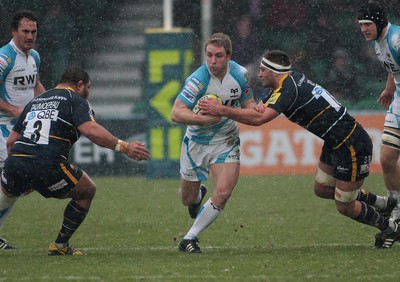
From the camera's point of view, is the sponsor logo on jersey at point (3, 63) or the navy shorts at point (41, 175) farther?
the sponsor logo on jersey at point (3, 63)

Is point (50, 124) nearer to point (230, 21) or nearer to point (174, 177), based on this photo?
point (174, 177)

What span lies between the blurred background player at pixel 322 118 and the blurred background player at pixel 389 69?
0.84m

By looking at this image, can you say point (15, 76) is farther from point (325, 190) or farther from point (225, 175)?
point (325, 190)

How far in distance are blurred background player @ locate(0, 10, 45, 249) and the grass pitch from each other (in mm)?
1417

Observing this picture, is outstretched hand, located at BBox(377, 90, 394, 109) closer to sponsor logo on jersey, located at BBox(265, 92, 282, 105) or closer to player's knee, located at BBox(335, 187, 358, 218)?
player's knee, located at BBox(335, 187, 358, 218)

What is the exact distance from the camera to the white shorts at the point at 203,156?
37.0 feet

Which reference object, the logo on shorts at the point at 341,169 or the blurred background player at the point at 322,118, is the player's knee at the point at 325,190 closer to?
the blurred background player at the point at 322,118

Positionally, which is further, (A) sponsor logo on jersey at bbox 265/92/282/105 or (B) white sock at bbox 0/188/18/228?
(B) white sock at bbox 0/188/18/228

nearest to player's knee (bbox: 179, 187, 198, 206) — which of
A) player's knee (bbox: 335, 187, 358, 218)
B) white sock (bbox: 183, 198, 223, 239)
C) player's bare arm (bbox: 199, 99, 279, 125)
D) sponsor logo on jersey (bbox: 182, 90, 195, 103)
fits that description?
white sock (bbox: 183, 198, 223, 239)

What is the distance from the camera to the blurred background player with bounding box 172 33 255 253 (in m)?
11.0

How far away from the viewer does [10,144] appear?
10859 millimetres

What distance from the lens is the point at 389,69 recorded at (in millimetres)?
11961

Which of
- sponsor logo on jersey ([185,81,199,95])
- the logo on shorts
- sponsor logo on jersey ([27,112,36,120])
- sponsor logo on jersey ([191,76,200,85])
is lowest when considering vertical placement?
the logo on shorts

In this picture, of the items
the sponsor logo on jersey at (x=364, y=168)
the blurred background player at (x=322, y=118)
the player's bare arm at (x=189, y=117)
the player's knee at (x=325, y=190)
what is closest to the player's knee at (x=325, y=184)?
the player's knee at (x=325, y=190)
